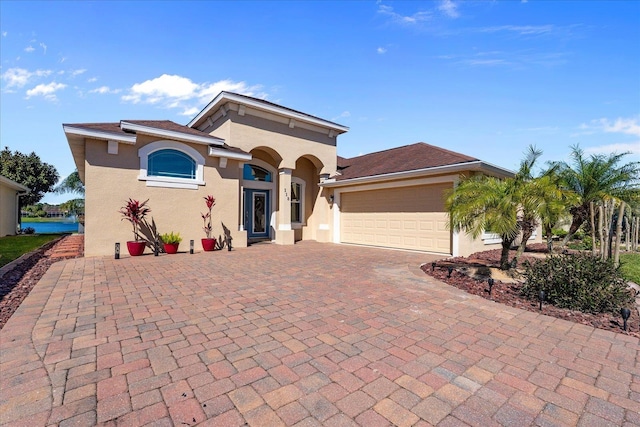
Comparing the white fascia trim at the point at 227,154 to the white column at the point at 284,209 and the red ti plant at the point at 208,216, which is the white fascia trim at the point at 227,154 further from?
the white column at the point at 284,209

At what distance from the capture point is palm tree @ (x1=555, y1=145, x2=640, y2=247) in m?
11.2

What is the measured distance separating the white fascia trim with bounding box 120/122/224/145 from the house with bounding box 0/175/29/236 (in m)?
11.4

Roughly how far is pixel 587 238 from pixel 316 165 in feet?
44.3

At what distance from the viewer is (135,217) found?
9.86m

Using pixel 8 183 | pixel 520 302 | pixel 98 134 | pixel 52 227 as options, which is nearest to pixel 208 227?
pixel 98 134

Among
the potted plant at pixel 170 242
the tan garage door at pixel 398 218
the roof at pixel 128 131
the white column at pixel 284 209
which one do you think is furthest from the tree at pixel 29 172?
the tan garage door at pixel 398 218

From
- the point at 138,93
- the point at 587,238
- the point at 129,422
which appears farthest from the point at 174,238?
the point at 587,238

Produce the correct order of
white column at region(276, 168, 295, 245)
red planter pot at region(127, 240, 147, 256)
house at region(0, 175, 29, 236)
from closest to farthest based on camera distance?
red planter pot at region(127, 240, 147, 256), white column at region(276, 168, 295, 245), house at region(0, 175, 29, 236)

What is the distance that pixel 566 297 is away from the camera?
15.8 ft

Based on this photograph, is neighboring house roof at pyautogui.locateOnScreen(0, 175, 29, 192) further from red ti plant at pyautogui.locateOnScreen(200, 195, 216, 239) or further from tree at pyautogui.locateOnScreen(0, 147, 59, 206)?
red ti plant at pyautogui.locateOnScreen(200, 195, 216, 239)

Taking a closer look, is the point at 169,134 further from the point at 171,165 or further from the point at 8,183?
the point at 8,183

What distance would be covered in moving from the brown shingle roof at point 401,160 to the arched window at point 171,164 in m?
6.77

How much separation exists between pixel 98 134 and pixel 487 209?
36.3 feet

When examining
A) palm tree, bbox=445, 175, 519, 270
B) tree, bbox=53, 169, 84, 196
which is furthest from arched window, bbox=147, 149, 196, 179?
tree, bbox=53, 169, 84, 196
